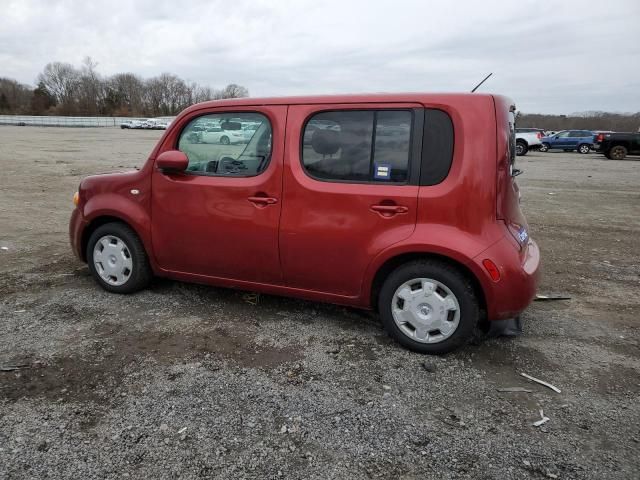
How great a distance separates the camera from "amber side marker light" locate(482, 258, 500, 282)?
3207mm

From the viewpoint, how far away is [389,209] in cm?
341

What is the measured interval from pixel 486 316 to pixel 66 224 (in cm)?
646

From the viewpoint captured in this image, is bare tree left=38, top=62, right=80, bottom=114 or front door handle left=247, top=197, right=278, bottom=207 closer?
front door handle left=247, top=197, right=278, bottom=207

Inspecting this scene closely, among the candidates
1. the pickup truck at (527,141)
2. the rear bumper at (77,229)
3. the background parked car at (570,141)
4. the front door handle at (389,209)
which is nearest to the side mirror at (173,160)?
the rear bumper at (77,229)

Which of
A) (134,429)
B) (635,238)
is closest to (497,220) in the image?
(134,429)

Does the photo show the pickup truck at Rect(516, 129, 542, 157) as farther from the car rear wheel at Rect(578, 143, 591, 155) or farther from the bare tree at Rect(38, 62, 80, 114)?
the bare tree at Rect(38, 62, 80, 114)

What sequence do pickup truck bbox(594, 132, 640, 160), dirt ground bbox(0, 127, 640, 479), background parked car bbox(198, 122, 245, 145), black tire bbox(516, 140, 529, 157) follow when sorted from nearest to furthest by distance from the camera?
dirt ground bbox(0, 127, 640, 479)
background parked car bbox(198, 122, 245, 145)
pickup truck bbox(594, 132, 640, 160)
black tire bbox(516, 140, 529, 157)

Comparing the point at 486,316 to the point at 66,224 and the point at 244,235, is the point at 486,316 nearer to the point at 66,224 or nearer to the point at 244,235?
the point at 244,235

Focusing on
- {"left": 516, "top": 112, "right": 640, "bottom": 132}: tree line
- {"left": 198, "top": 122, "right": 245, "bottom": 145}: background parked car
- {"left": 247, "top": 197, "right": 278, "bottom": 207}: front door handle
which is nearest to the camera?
{"left": 247, "top": 197, "right": 278, "bottom": 207}: front door handle

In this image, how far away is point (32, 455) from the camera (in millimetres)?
2402

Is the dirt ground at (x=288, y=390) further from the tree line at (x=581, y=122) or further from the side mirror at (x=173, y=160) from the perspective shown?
the tree line at (x=581, y=122)

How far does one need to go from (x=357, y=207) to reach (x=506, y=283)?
1116 mm

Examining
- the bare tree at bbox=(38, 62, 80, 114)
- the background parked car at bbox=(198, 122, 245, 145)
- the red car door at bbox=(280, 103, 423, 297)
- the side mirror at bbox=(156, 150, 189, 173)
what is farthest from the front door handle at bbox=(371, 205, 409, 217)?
the bare tree at bbox=(38, 62, 80, 114)

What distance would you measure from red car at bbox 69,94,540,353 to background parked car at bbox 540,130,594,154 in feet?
97.2
